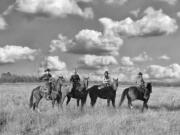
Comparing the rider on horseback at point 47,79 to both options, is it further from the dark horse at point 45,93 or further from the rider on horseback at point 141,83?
the rider on horseback at point 141,83

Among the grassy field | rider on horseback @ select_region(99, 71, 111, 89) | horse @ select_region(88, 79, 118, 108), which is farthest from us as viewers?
horse @ select_region(88, 79, 118, 108)

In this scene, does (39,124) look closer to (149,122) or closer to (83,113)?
(83,113)

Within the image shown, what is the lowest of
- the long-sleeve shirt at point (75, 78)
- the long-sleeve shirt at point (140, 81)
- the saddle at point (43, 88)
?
the saddle at point (43, 88)

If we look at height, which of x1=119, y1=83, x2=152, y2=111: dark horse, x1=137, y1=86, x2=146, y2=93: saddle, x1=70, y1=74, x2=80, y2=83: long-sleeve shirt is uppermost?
x1=70, y1=74, x2=80, y2=83: long-sleeve shirt

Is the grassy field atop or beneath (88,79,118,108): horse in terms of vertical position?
beneath

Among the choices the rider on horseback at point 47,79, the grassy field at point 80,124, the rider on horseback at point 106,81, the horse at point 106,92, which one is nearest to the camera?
the grassy field at point 80,124

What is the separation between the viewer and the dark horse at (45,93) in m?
15.4

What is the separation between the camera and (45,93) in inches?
607

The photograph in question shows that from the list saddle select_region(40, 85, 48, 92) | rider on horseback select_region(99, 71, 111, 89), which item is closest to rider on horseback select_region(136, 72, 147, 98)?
rider on horseback select_region(99, 71, 111, 89)

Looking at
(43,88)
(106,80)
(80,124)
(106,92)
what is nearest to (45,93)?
(43,88)

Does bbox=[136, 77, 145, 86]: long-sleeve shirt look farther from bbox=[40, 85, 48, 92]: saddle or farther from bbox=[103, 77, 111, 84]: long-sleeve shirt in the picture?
bbox=[40, 85, 48, 92]: saddle

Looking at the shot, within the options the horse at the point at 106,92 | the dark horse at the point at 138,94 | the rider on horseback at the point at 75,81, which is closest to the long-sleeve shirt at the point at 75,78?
the rider on horseback at the point at 75,81

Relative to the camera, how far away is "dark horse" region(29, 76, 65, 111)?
15.4m

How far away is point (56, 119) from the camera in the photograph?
12.1 m
